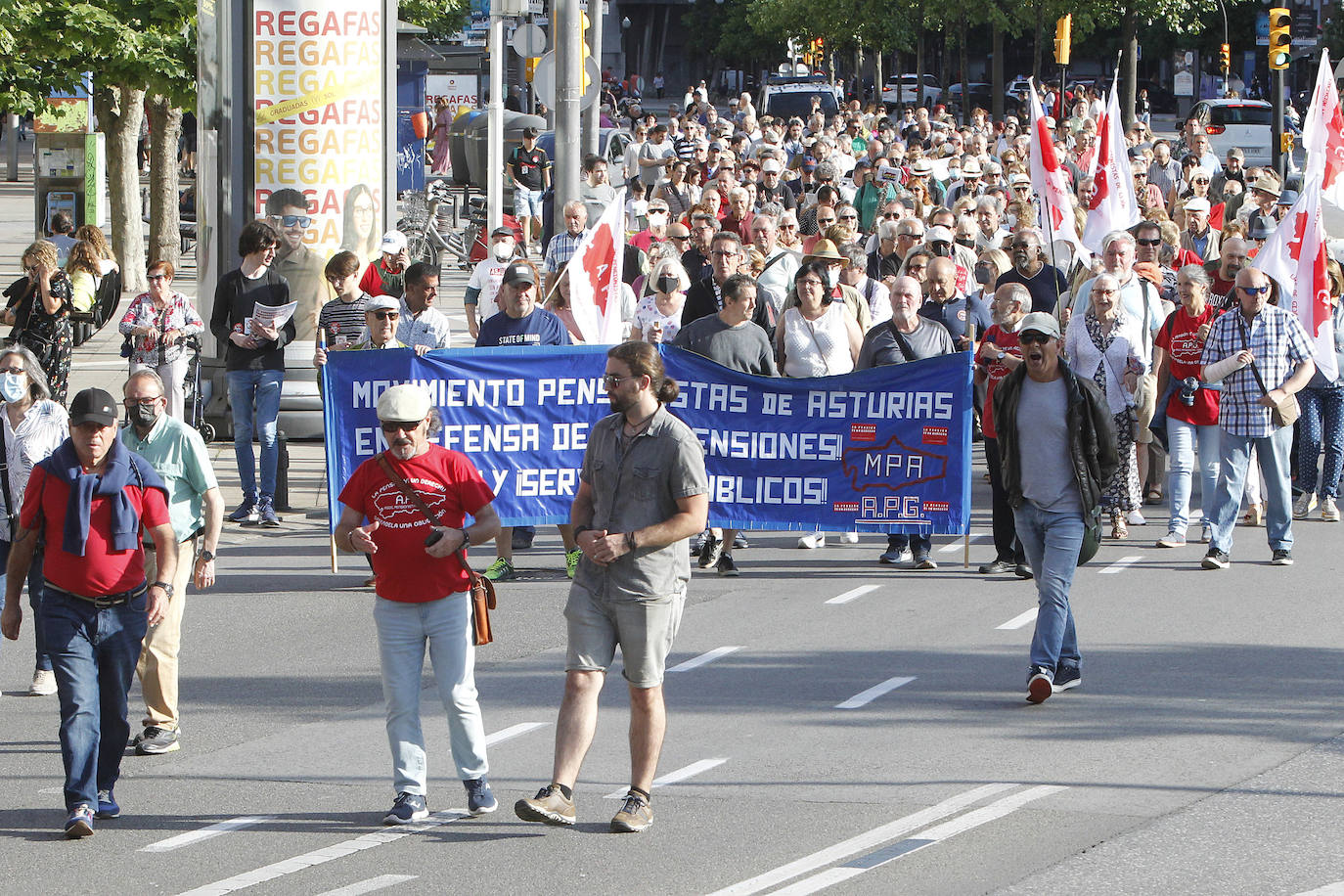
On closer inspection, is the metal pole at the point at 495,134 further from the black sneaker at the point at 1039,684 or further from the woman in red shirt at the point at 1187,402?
the black sneaker at the point at 1039,684

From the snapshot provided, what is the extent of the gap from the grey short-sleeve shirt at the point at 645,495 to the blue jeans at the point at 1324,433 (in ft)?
24.3

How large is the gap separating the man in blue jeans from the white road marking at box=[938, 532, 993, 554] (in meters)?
3.53

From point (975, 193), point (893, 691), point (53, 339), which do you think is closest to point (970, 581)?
point (893, 691)

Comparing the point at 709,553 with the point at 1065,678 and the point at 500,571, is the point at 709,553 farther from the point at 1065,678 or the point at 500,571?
the point at 1065,678

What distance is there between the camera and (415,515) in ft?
23.4

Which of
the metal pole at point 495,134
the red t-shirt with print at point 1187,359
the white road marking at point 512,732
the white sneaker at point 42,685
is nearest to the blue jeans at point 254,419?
the white sneaker at point 42,685

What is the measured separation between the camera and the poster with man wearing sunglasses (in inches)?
597

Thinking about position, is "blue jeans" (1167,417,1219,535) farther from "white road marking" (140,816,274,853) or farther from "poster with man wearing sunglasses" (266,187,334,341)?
"white road marking" (140,816,274,853)

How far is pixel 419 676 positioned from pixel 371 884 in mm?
994

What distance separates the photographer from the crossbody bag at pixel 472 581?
7.12 m

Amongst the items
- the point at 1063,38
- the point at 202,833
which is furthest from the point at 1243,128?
the point at 202,833

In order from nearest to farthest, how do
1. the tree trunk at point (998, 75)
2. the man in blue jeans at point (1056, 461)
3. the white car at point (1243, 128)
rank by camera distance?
the man in blue jeans at point (1056, 461), the white car at point (1243, 128), the tree trunk at point (998, 75)

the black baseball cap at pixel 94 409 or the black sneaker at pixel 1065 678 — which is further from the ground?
the black baseball cap at pixel 94 409

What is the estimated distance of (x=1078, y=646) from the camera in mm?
9734
